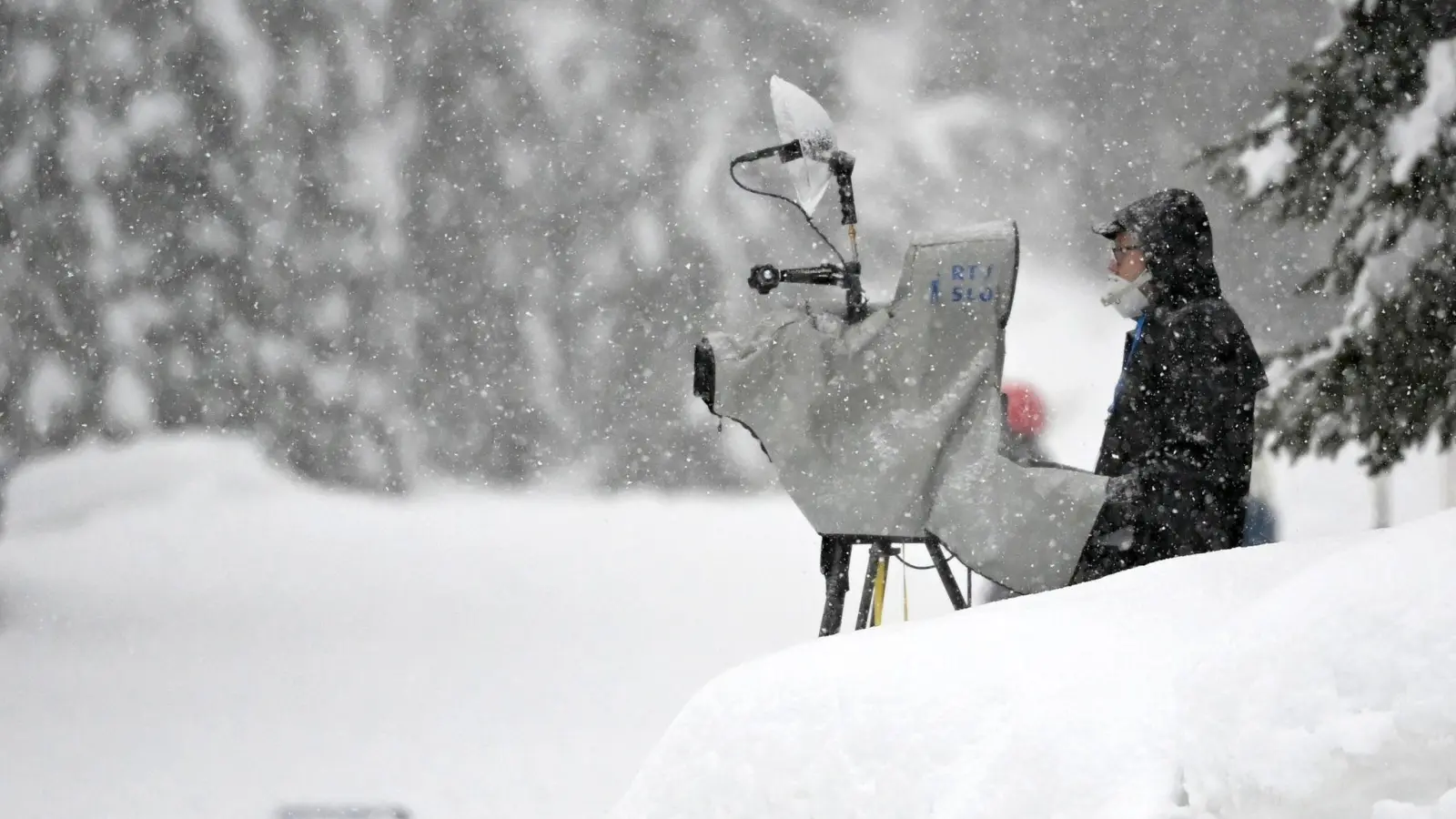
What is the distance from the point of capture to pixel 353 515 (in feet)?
41.4

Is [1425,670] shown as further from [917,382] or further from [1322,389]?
[1322,389]

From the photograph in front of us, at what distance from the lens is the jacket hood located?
3020 millimetres

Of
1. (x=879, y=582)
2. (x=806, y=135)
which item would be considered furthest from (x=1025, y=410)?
(x=806, y=135)

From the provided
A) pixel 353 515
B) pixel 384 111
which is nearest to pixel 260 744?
pixel 353 515

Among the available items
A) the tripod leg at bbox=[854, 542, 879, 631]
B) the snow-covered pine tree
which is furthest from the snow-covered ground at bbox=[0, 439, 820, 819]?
the snow-covered pine tree

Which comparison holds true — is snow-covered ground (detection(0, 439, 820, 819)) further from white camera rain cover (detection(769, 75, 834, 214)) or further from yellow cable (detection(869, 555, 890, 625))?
white camera rain cover (detection(769, 75, 834, 214))

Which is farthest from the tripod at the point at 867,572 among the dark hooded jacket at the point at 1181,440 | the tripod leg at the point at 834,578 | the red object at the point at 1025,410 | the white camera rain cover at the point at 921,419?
the red object at the point at 1025,410

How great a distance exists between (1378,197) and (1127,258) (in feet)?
9.39

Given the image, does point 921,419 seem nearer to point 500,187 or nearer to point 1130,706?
point 1130,706

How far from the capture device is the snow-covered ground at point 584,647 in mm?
1391

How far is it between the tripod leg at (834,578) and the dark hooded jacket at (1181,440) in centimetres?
54

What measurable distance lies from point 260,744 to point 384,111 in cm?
1102

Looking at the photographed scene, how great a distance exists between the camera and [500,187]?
15461mm

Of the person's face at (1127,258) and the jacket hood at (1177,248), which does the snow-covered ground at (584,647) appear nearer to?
the jacket hood at (1177,248)
